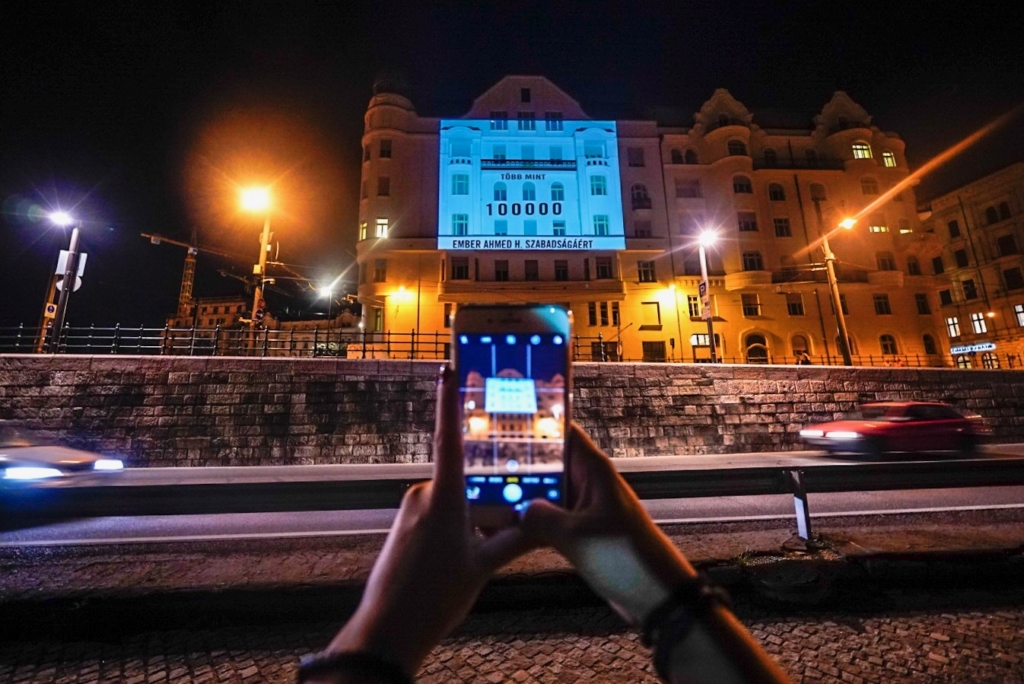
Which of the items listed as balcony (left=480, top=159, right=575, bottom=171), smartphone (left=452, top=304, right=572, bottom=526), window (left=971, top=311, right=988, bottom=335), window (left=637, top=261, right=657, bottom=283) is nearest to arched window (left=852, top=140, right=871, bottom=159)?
window (left=971, top=311, right=988, bottom=335)

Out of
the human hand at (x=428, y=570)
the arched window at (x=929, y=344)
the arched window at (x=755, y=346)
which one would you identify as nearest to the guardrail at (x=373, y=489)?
the human hand at (x=428, y=570)

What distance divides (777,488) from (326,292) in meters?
35.8

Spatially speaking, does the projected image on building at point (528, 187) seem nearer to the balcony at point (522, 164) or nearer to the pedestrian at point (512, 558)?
the balcony at point (522, 164)

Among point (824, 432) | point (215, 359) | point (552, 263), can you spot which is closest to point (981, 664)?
point (824, 432)

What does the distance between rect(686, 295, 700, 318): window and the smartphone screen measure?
37942 mm

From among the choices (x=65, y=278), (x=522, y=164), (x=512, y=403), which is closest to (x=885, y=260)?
(x=522, y=164)

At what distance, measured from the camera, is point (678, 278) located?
37.0 meters

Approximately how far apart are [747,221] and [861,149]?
46.5 feet

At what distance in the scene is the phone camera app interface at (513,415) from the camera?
1.58 metres

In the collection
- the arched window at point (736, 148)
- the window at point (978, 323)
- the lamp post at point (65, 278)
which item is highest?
the arched window at point (736, 148)

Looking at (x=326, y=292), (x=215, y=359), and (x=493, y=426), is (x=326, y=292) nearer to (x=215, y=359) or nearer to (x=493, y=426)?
(x=215, y=359)

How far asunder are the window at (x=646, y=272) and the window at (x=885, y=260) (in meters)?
19.7

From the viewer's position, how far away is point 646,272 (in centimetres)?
3769

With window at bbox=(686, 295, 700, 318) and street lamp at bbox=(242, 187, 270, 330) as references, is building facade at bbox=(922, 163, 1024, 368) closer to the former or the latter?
window at bbox=(686, 295, 700, 318)
